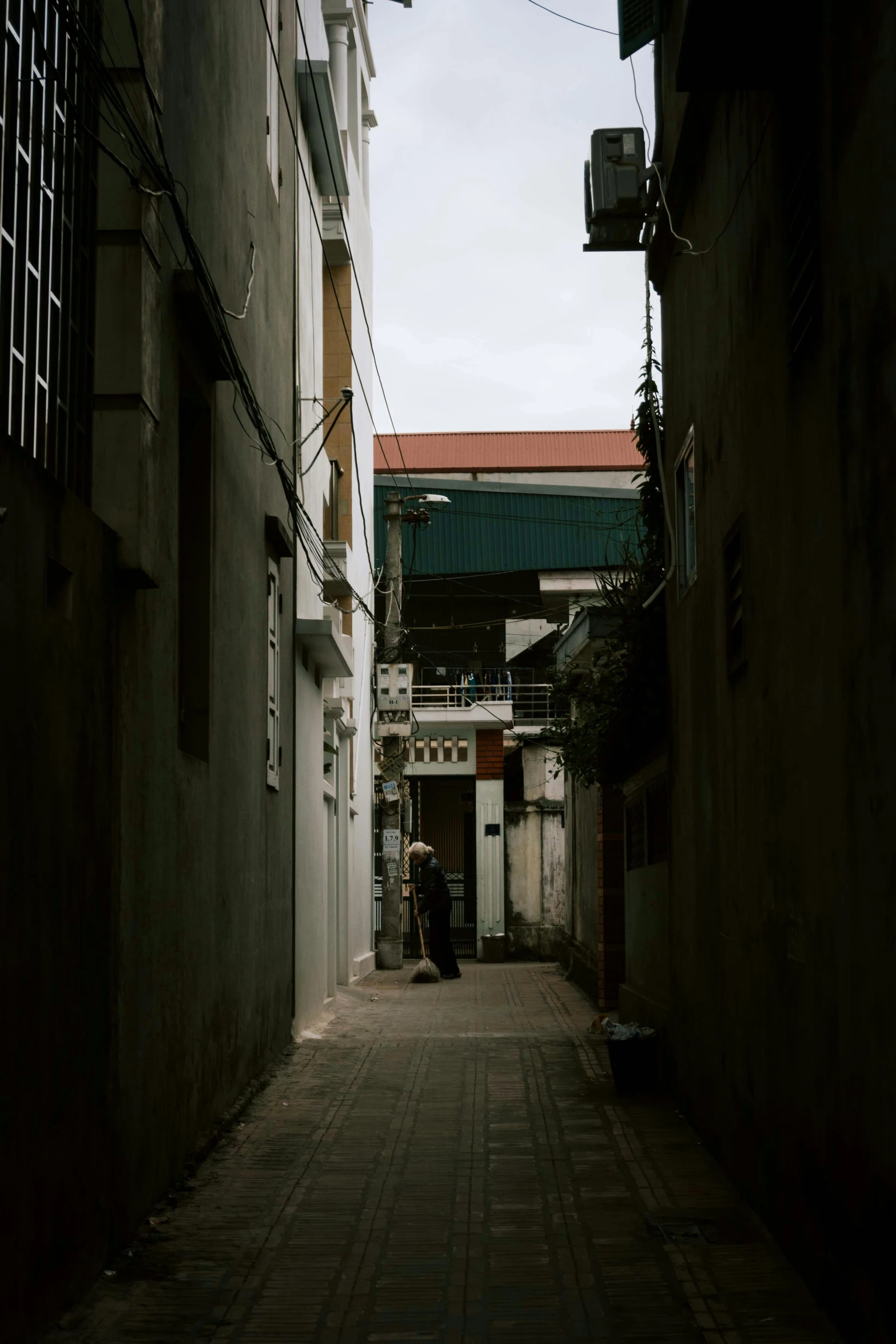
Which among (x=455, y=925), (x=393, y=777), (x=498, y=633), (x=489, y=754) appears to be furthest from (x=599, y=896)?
(x=498, y=633)

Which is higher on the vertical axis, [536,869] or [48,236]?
[48,236]

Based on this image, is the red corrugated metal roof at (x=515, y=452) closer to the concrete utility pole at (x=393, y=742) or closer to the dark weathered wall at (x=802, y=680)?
the concrete utility pole at (x=393, y=742)

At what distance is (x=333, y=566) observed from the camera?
17844mm

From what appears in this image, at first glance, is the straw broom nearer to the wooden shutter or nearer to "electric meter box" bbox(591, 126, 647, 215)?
"electric meter box" bbox(591, 126, 647, 215)

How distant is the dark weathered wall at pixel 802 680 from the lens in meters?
4.35

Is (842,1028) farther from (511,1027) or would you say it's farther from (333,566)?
(333,566)

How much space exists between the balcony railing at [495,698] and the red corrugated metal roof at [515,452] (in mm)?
8373

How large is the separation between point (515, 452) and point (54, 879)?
36.3 meters

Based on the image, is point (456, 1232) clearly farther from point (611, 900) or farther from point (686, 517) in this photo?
point (611, 900)

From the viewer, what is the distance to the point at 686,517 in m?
9.49

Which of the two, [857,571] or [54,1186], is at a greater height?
[857,571]

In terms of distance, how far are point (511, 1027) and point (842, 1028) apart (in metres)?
10.1

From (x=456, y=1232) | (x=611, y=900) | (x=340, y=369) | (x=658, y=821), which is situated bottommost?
(x=456, y=1232)

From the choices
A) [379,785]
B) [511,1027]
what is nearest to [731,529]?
[511,1027]
